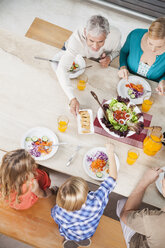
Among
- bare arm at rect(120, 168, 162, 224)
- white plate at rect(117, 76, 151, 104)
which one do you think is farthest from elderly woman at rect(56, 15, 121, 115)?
bare arm at rect(120, 168, 162, 224)

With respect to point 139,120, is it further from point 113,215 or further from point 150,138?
point 113,215

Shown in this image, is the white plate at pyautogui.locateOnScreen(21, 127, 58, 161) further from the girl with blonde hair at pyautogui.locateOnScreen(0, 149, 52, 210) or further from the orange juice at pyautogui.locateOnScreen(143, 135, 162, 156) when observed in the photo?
the orange juice at pyautogui.locateOnScreen(143, 135, 162, 156)

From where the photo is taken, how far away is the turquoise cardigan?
87.8 inches

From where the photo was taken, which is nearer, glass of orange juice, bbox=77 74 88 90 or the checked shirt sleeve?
the checked shirt sleeve

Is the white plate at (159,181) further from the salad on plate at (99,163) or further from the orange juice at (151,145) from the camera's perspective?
the salad on plate at (99,163)

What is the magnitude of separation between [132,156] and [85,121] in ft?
1.51

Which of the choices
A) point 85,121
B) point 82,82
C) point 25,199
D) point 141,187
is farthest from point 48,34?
point 141,187

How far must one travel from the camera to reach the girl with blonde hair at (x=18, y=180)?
5.09ft

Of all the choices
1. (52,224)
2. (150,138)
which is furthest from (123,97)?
(52,224)

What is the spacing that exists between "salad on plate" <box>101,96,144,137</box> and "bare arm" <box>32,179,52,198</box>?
2.23 ft

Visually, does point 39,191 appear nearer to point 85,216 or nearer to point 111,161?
point 85,216

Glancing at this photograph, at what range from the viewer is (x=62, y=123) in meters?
1.87

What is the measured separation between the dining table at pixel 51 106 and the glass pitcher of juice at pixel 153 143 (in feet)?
0.19

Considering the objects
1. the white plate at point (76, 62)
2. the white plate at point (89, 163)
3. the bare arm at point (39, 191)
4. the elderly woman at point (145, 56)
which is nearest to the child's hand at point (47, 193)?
the bare arm at point (39, 191)
